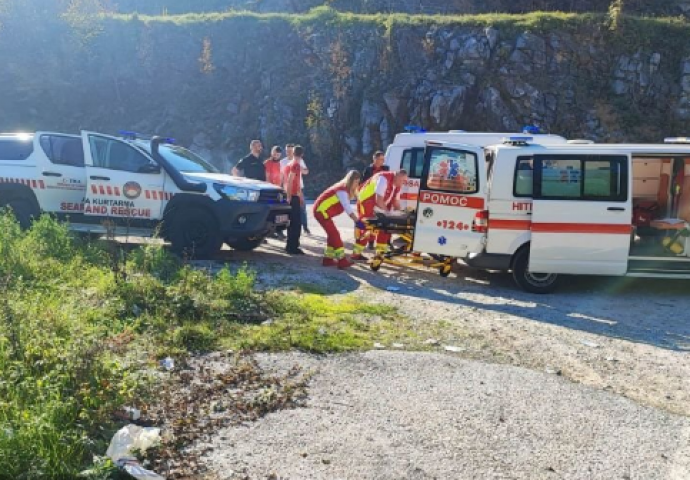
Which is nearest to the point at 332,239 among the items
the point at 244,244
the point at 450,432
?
the point at 244,244

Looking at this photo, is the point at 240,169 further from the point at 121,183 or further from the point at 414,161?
the point at 414,161

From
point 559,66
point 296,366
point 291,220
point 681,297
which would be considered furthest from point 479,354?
point 559,66

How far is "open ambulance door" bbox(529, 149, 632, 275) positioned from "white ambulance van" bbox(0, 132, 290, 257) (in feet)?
13.3

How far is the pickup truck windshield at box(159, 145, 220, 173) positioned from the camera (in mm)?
9945

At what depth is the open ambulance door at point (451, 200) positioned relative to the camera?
872 centimetres

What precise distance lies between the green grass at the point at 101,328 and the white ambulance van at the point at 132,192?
44.6 inches

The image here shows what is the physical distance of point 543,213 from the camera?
27.6ft

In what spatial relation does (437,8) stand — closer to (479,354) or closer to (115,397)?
(479,354)

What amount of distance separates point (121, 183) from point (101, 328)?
4885 mm

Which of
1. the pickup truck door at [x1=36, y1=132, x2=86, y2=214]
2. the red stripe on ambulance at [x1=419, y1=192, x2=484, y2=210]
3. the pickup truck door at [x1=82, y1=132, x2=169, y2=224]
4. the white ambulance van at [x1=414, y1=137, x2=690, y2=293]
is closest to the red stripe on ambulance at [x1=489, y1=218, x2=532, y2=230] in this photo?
the white ambulance van at [x1=414, y1=137, x2=690, y2=293]

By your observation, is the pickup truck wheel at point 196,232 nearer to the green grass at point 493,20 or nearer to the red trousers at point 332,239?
the red trousers at point 332,239

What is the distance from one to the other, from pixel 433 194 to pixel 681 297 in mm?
3710

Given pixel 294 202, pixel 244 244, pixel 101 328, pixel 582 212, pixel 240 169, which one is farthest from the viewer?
pixel 240 169

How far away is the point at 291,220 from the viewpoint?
10.9 metres
